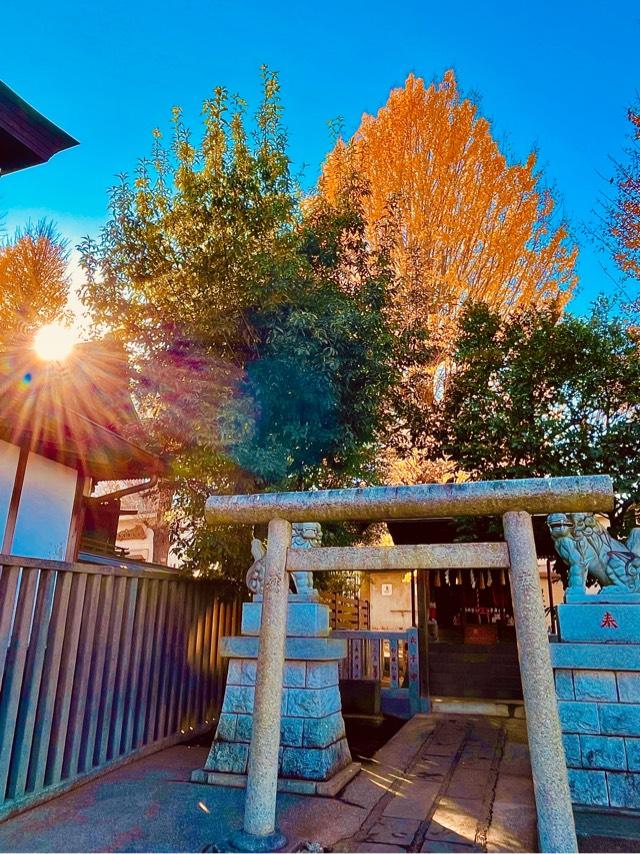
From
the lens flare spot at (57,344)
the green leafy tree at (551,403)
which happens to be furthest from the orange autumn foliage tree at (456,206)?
the lens flare spot at (57,344)

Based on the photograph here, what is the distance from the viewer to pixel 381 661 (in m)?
10.4

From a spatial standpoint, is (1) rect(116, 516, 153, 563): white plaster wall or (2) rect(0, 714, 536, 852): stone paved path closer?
(2) rect(0, 714, 536, 852): stone paved path

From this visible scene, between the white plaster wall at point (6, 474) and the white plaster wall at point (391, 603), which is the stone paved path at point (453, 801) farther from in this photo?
the white plaster wall at point (391, 603)

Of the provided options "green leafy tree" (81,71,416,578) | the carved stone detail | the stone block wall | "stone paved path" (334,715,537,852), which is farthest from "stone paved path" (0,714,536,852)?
A: "green leafy tree" (81,71,416,578)

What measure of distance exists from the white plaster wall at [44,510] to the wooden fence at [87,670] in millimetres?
3108

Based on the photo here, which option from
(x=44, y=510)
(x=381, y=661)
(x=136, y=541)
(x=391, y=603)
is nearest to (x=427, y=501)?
(x=44, y=510)

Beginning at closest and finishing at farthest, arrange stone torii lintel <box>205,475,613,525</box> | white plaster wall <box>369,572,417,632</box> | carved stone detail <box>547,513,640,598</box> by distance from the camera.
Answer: stone torii lintel <box>205,475,613,525</box> < carved stone detail <box>547,513,640,598</box> < white plaster wall <box>369,572,417,632</box>

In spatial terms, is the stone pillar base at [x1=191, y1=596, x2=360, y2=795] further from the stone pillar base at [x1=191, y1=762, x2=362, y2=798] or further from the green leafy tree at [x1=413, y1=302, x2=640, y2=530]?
the green leafy tree at [x1=413, y1=302, x2=640, y2=530]

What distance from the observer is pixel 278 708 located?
126 inches

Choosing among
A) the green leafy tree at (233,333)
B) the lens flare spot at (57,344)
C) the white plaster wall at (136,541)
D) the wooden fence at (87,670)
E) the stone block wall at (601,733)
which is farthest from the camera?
the white plaster wall at (136,541)

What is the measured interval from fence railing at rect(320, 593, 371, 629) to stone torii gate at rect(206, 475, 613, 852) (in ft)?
21.6

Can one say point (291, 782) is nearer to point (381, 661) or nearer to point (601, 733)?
point (601, 733)

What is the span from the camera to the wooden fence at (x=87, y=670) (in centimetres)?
380

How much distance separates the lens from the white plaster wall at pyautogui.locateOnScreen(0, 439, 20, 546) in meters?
7.32
